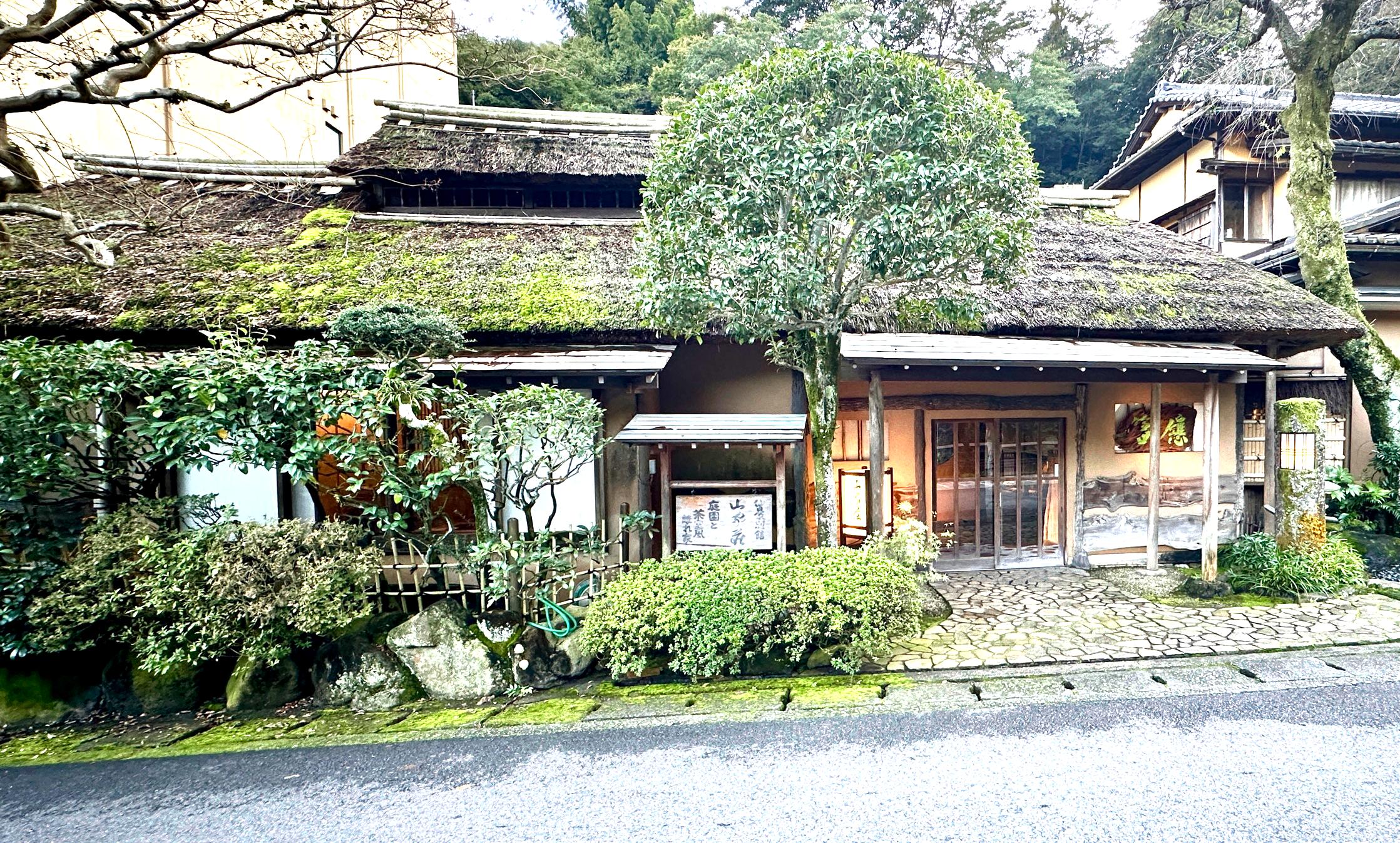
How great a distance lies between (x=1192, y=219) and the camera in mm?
12039

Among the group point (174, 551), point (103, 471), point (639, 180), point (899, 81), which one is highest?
point (639, 180)

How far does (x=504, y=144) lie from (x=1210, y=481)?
33.5 feet

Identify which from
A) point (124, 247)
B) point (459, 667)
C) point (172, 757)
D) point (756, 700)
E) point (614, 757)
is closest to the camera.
→ point (614, 757)

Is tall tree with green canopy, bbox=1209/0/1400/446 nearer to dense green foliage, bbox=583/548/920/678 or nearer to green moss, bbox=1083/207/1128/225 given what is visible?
green moss, bbox=1083/207/1128/225

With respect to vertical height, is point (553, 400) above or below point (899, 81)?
below

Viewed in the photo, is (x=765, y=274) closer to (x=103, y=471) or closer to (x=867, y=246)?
(x=867, y=246)

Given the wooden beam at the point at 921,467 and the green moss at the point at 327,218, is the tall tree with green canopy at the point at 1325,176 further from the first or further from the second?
the green moss at the point at 327,218

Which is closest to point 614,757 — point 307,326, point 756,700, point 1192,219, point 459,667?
point 756,700

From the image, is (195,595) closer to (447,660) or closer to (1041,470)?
(447,660)

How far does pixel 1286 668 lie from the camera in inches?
187

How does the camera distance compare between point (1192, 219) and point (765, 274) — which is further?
point (1192, 219)

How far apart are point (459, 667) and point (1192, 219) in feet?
48.8

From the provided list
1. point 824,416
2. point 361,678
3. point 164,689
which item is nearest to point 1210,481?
point 824,416

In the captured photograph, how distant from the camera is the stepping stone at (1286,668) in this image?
458 cm
